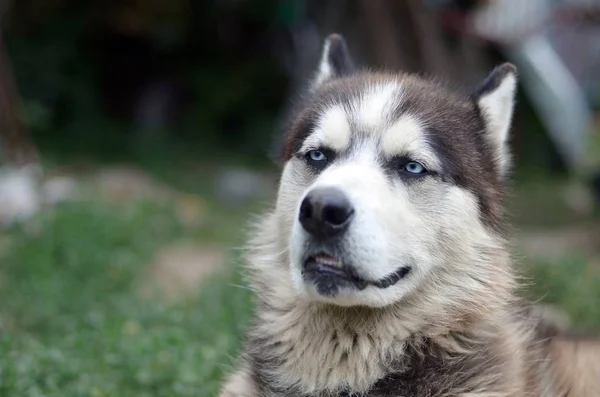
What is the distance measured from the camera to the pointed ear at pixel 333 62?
4273mm

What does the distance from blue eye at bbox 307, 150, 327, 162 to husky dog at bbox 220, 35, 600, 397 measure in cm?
1

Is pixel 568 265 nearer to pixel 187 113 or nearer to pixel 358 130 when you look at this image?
pixel 358 130

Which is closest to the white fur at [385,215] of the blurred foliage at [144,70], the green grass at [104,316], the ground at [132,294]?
the ground at [132,294]

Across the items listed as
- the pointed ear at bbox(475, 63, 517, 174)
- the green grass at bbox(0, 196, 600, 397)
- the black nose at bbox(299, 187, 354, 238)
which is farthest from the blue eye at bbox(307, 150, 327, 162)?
the green grass at bbox(0, 196, 600, 397)

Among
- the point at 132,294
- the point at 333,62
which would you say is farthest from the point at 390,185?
the point at 132,294

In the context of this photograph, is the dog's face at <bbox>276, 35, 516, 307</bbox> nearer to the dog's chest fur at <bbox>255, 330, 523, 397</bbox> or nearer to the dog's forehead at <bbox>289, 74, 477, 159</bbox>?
the dog's forehead at <bbox>289, 74, 477, 159</bbox>

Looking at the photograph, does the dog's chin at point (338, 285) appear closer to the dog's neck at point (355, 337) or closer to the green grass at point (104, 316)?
the dog's neck at point (355, 337)

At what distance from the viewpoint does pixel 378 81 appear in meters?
3.78

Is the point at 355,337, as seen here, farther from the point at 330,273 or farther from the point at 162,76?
the point at 162,76

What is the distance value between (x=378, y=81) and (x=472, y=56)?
8211 millimetres

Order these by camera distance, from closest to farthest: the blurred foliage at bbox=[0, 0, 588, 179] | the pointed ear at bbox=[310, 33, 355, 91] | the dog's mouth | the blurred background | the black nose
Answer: the black nose < the dog's mouth < the pointed ear at bbox=[310, 33, 355, 91] < the blurred background < the blurred foliage at bbox=[0, 0, 588, 179]

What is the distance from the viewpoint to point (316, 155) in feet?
11.9

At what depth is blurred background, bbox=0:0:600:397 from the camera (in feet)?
17.4

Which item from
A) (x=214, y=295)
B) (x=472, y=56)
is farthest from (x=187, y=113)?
(x=214, y=295)
